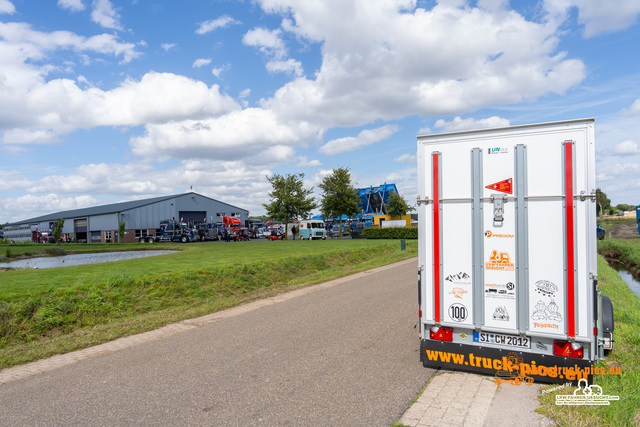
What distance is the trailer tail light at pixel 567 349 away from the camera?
4.74m

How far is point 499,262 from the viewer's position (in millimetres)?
5062

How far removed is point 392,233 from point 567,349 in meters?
44.7

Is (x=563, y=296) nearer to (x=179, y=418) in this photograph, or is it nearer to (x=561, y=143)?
(x=561, y=143)

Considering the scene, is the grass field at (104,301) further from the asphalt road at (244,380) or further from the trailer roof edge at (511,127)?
the trailer roof edge at (511,127)

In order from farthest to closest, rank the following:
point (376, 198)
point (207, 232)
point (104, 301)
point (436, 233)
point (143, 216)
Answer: point (376, 198) < point (143, 216) < point (207, 232) < point (104, 301) < point (436, 233)

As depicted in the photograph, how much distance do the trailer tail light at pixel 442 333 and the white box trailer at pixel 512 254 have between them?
13 mm

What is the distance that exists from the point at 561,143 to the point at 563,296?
64.7 inches

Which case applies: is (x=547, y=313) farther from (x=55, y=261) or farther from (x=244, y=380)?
(x=55, y=261)

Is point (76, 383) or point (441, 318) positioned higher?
point (441, 318)

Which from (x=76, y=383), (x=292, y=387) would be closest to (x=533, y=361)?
(x=292, y=387)

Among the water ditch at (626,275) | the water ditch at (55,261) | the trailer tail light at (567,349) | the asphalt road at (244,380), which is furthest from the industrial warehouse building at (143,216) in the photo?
the trailer tail light at (567,349)

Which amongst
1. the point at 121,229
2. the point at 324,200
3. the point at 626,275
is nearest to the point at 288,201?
the point at 324,200

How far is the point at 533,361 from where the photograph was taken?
4961 mm

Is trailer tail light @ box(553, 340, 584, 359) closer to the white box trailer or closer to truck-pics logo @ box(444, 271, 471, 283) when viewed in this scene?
the white box trailer
